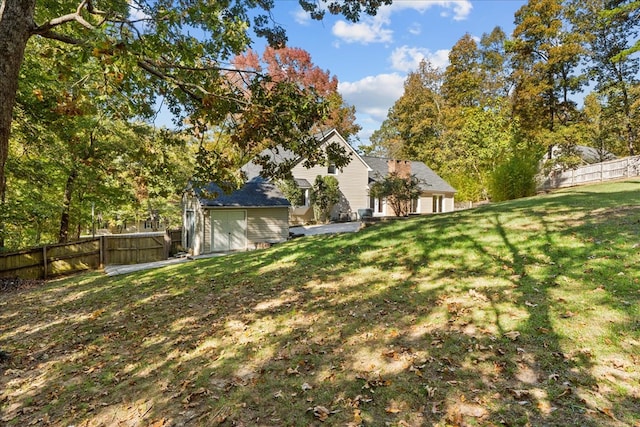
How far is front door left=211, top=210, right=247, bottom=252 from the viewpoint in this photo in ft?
56.3

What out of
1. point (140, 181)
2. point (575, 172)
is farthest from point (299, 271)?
point (575, 172)

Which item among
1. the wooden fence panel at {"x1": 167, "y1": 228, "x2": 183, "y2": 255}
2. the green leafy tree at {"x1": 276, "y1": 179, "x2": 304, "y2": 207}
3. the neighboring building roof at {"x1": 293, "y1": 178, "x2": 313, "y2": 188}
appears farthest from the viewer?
the neighboring building roof at {"x1": 293, "y1": 178, "x2": 313, "y2": 188}

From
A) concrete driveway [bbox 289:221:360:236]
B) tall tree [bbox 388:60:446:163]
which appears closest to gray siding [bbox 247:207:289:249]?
concrete driveway [bbox 289:221:360:236]

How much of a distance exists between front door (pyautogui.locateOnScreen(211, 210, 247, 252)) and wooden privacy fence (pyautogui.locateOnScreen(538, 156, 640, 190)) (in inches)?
890

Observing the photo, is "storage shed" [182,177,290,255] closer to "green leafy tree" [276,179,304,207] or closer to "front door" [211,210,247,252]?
"front door" [211,210,247,252]

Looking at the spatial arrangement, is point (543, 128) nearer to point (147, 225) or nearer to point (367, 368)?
point (367, 368)

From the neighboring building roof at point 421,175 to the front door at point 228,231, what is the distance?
12.3m

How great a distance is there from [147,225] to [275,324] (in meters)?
41.0

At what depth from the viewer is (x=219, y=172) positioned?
5828mm

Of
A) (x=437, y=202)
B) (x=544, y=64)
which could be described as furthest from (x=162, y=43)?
(x=544, y=64)

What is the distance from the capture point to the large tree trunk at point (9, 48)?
334 centimetres

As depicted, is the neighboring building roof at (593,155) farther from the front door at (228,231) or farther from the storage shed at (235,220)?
the front door at (228,231)

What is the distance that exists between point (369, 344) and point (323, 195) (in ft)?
65.4

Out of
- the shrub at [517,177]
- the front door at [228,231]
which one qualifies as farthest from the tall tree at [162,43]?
the shrub at [517,177]
